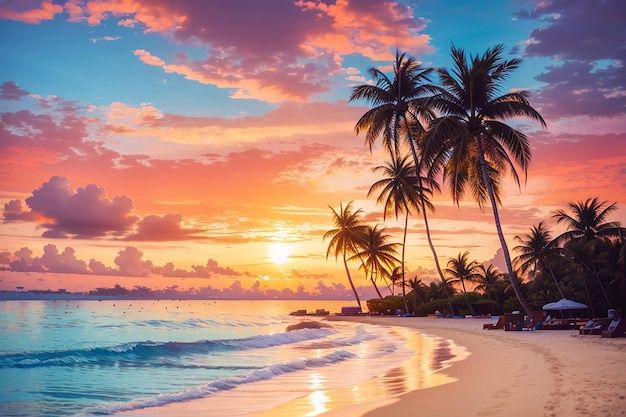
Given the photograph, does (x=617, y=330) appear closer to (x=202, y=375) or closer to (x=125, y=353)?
(x=202, y=375)

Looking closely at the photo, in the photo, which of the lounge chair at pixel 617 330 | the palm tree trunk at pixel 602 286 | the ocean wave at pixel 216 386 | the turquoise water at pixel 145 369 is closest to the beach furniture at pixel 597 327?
the lounge chair at pixel 617 330

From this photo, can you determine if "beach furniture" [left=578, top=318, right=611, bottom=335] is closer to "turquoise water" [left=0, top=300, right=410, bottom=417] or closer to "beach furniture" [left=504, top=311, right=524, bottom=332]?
"beach furniture" [left=504, top=311, right=524, bottom=332]

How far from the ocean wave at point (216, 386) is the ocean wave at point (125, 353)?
7.47 meters

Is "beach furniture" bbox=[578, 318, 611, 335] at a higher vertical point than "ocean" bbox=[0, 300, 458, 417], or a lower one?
higher

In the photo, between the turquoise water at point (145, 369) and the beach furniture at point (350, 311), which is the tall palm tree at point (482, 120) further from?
the beach furniture at point (350, 311)

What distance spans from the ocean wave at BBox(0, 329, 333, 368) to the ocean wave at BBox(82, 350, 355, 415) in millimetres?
7468

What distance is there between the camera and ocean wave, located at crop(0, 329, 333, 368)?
20.6 m

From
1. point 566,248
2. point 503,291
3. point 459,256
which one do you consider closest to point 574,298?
point 566,248

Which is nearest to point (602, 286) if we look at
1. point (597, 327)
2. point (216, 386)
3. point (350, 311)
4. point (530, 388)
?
point (597, 327)

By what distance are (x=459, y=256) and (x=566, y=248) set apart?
85.4ft

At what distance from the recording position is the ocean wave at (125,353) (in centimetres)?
2059

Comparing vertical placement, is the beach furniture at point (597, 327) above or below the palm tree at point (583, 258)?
below

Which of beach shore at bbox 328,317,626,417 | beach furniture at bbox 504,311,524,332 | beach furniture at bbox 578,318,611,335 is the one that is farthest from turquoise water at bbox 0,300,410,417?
beach furniture at bbox 578,318,611,335

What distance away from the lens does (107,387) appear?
14.8 metres
